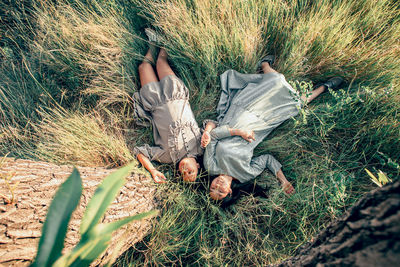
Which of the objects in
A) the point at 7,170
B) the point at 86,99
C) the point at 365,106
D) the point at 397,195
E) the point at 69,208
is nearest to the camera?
the point at 69,208

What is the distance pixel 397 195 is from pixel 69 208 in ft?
3.07

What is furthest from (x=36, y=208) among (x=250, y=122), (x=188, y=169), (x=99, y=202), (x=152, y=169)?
(x=250, y=122)

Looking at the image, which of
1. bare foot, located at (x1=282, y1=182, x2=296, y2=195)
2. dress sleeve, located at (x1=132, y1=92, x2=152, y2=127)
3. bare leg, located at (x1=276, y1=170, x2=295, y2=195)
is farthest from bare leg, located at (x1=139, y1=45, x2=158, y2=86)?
bare foot, located at (x1=282, y1=182, x2=296, y2=195)

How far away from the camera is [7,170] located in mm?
1347

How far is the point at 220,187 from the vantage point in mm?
2025

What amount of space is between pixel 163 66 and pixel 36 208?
1.90m

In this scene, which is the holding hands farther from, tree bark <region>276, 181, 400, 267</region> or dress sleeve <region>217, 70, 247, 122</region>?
tree bark <region>276, 181, 400, 267</region>

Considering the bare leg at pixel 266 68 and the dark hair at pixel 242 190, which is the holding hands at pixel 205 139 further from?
the bare leg at pixel 266 68

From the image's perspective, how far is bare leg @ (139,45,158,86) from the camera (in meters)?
2.40

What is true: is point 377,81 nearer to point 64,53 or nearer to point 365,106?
point 365,106

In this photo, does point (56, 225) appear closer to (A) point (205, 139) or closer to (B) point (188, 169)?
(B) point (188, 169)

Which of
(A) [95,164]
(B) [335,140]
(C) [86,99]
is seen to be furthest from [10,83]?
(B) [335,140]

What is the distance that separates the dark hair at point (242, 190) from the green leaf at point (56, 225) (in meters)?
1.87

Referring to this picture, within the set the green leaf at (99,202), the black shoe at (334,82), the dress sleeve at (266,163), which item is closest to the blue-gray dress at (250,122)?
the dress sleeve at (266,163)
